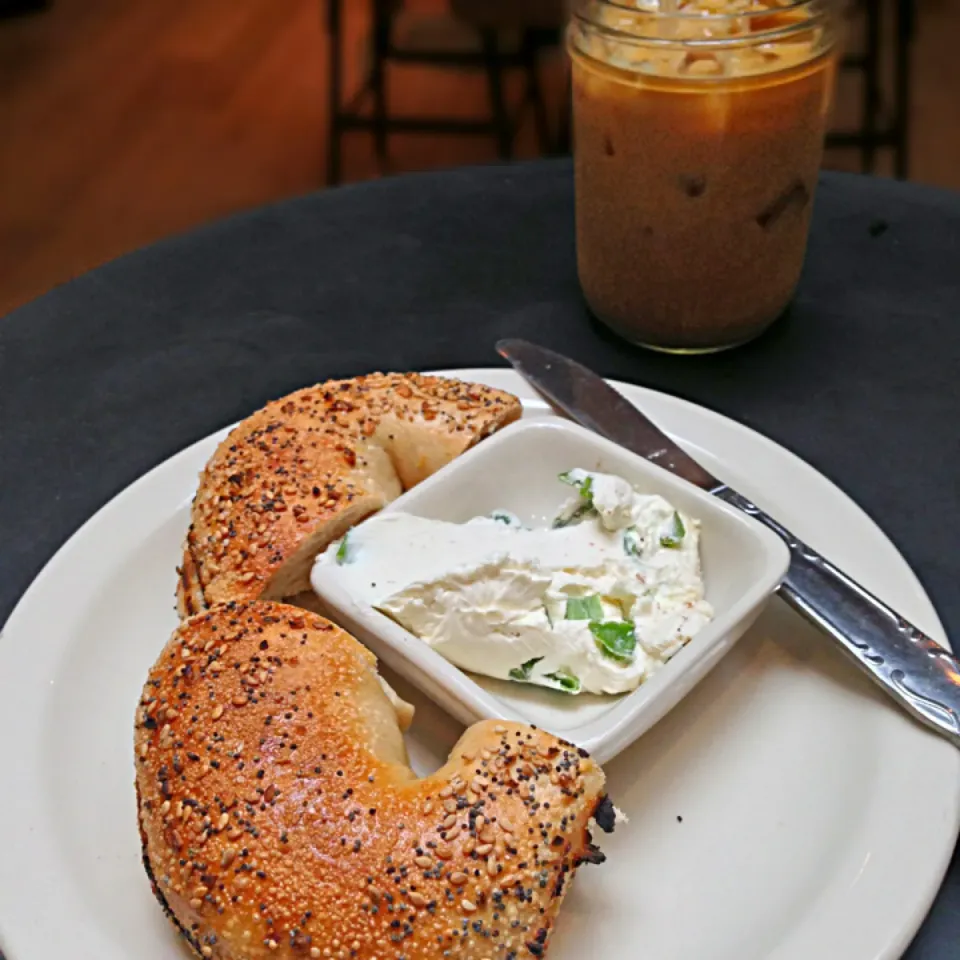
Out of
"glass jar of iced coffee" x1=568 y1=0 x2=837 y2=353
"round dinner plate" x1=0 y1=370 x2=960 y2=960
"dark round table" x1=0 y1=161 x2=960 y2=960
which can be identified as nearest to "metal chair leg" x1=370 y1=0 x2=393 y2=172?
"dark round table" x1=0 y1=161 x2=960 y2=960

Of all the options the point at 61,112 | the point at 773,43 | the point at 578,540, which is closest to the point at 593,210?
the point at 773,43

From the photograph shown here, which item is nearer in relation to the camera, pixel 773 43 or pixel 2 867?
→ pixel 2 867

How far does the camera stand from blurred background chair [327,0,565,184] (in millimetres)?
3168

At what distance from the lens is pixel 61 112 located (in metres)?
4.34

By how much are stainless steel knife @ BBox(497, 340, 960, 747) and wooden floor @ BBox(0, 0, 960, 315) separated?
2.63 meters

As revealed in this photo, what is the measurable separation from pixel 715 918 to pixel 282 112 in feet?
13.4

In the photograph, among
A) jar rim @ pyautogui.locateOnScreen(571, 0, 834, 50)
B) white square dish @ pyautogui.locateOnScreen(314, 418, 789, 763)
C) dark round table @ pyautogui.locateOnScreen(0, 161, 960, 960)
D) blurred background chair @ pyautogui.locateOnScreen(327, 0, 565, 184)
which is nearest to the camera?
white square dish @ pyautogui.locateOnScreen(314, 418, 789, 763)

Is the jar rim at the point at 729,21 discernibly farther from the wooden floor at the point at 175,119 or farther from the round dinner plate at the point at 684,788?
the wooden floor at the point at 175,119

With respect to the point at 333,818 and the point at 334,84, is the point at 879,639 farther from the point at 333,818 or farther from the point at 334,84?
the point at 334,84

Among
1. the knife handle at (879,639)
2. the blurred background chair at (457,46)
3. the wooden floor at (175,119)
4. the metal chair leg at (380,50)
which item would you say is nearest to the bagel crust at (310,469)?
the knife handle at (879,639)

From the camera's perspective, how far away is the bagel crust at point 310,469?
3.39ft

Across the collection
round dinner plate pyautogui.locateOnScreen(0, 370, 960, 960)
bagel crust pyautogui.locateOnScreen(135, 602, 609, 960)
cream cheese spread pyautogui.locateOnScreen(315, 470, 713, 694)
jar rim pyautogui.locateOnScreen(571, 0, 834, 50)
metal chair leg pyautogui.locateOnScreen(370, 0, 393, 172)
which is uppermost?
jar rim pyautogui.locateOnScreen(571, 0, 834, 50)

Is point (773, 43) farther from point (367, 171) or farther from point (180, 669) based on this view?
point (367, 171)

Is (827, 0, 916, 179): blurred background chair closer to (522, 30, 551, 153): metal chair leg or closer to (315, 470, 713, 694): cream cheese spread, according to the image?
(522, 30, 551, 153): metal chair leg
